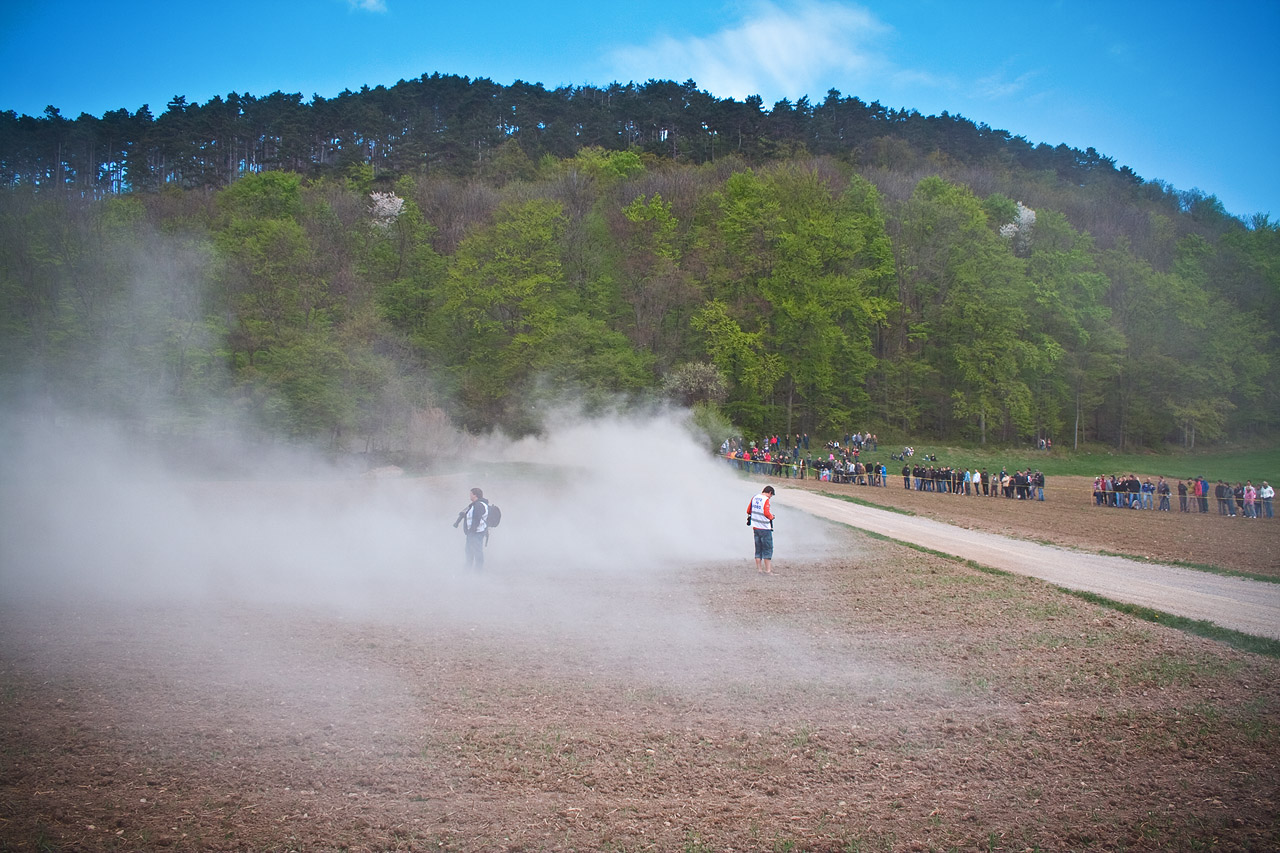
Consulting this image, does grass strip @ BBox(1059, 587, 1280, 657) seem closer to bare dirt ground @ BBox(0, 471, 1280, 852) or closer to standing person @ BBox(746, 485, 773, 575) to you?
bare dirt ground @ BBox(0, 471, 1280, 852)

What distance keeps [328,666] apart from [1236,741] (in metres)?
11.7

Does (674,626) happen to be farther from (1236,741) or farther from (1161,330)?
(1161,330)

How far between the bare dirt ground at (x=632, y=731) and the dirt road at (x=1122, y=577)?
2.24m

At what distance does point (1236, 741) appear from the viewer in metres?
8.84

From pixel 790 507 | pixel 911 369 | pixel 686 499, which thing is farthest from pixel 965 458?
pixel 686 499

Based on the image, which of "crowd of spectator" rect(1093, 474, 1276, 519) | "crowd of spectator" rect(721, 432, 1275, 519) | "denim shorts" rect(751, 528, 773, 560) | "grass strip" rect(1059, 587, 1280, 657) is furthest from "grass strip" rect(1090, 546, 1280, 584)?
"crowd of spectator" rect(721, 432, 1275, 519)

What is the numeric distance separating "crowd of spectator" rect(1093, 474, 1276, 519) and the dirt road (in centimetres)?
1724

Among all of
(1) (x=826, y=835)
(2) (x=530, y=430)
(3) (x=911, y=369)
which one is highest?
(3) (x=911, y=369)

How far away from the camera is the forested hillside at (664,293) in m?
36.2

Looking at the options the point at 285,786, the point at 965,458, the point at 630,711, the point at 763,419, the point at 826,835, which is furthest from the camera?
the point at 763,419

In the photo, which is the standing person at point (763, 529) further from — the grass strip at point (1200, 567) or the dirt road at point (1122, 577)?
the grass strip at point (1200, 567)

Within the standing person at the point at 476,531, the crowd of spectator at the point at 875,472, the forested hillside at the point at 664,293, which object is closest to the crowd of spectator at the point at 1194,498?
the crowd of spectator at the point at 875,472

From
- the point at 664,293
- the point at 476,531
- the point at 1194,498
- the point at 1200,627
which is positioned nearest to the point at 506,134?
the point at 664,293

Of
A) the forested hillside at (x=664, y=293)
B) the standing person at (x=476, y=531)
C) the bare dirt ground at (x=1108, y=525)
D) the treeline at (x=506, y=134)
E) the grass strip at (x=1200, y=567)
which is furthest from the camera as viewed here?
the treeline at (x=506, y=134)
